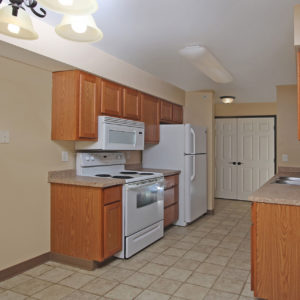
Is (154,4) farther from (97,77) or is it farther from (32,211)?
Result: (32,211)

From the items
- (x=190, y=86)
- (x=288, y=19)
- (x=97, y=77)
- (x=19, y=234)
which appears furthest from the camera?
(x=190, y=86)

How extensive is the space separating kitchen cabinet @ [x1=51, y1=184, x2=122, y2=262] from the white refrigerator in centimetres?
165

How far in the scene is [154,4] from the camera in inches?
86.1

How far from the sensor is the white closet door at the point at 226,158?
6.82 meters

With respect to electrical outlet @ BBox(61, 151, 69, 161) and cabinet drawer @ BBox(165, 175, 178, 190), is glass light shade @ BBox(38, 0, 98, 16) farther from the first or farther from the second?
cabinet drawer @ BBox(165, 175, 178, 190)

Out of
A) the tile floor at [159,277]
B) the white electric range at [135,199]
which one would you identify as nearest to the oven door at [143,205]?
the white electric range at [135,199]

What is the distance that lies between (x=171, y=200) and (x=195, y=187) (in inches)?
22.9

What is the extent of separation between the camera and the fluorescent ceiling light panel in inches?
123

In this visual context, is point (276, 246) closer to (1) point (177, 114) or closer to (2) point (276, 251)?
(2) point (276, 251)

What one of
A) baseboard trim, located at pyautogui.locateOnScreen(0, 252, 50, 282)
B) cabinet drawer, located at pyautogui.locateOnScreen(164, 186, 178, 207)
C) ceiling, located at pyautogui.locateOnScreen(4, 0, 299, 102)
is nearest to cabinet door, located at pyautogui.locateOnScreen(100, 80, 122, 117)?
ceiling, located at pyautogui.locateOnScreen(4, 0, 299, 102)

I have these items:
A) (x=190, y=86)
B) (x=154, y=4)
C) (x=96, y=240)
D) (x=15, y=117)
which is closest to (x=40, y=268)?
(x=96, y=240)

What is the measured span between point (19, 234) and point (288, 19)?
309cm

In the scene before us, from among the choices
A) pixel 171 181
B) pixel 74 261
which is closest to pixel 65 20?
pixel 74 261

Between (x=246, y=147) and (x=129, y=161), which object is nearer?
(x=129, y=161)
